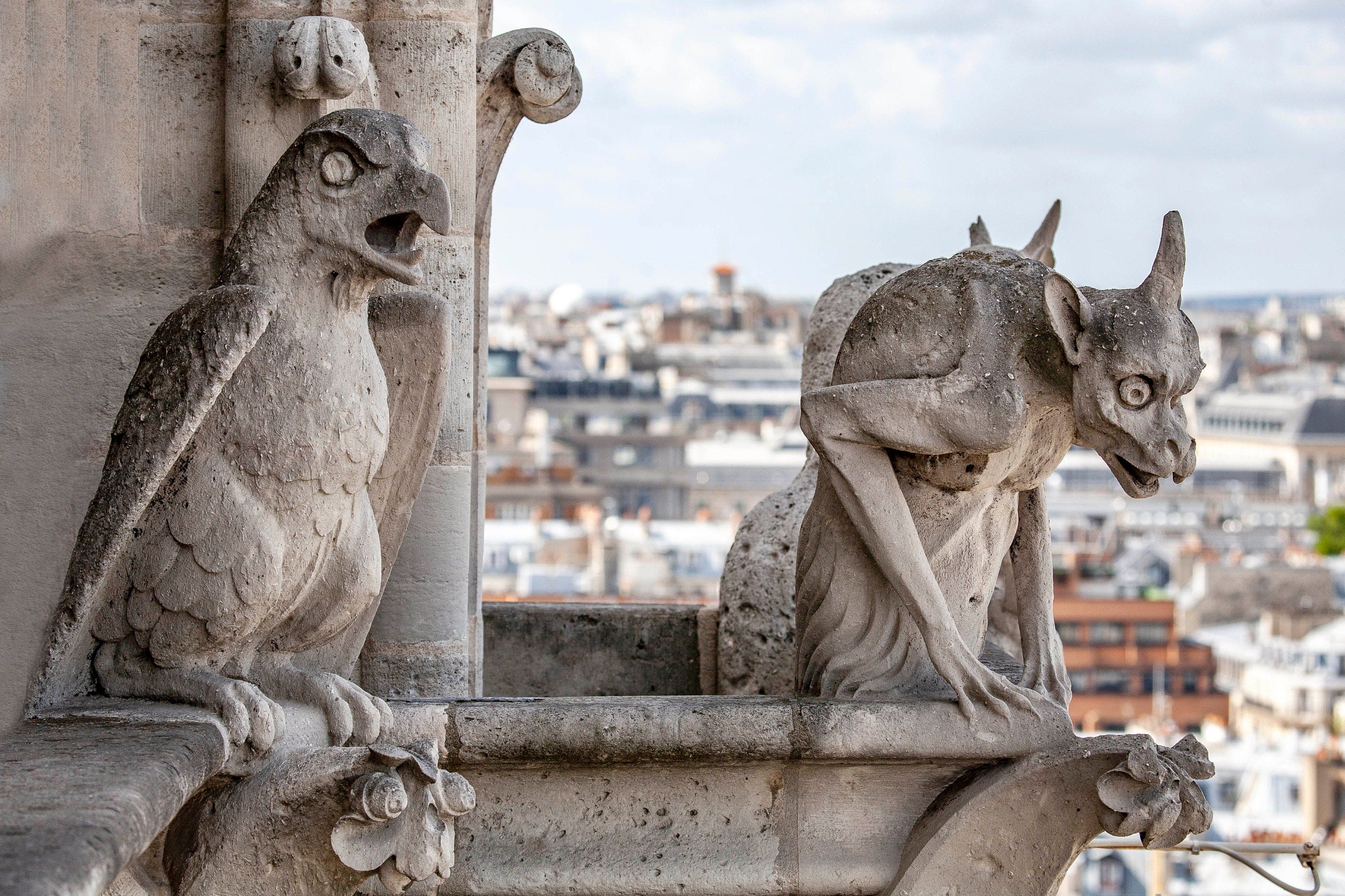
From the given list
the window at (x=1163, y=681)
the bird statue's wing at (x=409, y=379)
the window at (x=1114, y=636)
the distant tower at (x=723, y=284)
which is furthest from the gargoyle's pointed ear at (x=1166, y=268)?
the distant tower at (x=723, y=284)

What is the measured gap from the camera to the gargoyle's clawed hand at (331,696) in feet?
14.4

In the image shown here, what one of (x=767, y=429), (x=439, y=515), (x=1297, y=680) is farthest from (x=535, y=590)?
(x=767, y=429)

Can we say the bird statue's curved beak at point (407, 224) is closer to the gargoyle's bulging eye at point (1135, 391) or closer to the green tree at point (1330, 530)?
the gargoyle's bulging eye at point (1135, 391)

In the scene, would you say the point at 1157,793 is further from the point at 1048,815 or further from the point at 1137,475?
the point at 1137,475

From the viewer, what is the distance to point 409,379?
4656mm

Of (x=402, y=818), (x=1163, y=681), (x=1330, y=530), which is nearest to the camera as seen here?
(x=402, y=818)

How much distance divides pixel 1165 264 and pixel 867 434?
747 mm

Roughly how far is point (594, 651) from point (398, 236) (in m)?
2.82

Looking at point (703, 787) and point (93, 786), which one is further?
point (703, 787)

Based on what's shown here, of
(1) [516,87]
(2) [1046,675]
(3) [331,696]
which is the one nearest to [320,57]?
(1) [516,87]

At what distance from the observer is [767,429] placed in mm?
90938

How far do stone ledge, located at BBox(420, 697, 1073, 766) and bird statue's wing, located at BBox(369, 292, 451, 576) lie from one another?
0.43 metres

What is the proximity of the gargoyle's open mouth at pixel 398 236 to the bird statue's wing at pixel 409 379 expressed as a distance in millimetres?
344

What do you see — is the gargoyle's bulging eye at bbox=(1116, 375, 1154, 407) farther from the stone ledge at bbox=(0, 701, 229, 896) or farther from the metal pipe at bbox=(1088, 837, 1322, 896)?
the stone ledge at bbox=(0, 701, 229, 896)
